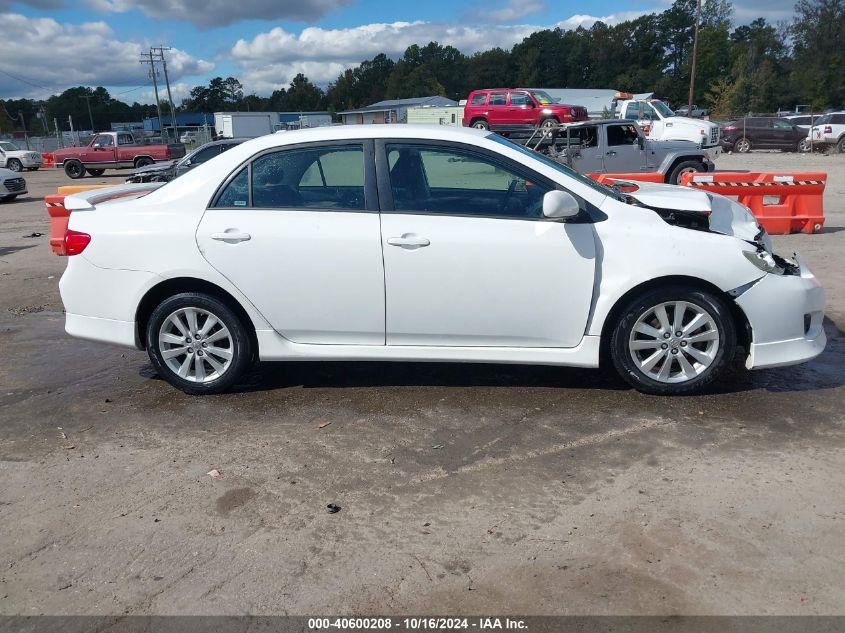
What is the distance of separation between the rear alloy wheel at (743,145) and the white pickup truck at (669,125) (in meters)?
7.98

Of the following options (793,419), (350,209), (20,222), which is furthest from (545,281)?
(20,222)

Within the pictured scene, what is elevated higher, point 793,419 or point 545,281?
point 545,281

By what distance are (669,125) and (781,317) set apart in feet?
71.5

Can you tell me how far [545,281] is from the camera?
4.38m

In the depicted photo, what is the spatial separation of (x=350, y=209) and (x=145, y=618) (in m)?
2.66

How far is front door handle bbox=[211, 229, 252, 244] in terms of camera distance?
4562mm

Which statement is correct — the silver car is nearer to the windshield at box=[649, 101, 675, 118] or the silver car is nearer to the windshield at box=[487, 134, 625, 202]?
the windshield at box=[487, 134, 625, 202]

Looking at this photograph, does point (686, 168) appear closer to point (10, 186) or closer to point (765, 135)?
point (10, 186)

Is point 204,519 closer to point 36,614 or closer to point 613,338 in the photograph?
point 36,614

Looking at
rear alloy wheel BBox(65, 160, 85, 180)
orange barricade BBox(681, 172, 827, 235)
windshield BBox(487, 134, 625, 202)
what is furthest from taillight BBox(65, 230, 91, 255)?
rear alloy wheel BBox(65, 160, 85, 180)

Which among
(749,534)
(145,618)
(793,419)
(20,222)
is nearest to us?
(145,618)

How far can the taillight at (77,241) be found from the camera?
190 inches

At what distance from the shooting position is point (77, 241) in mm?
4836

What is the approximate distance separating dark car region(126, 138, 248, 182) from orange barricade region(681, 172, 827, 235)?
9284mm
